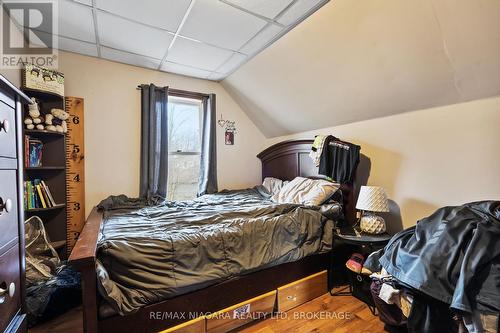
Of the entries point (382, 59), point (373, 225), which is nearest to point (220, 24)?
point (382, 59)

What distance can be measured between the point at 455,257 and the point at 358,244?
74 centimetres

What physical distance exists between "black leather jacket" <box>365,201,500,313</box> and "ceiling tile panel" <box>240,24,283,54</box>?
1879mm

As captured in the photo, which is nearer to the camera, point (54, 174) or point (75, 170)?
point (54, 174)

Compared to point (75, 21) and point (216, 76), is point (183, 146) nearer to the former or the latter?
point (216, 76)

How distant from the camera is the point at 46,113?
87.1 inches

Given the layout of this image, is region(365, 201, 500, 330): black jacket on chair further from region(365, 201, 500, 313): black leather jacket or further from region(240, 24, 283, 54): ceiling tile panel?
region(240, 24, 283, 54): ceiling tile panel

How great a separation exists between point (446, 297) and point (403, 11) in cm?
171

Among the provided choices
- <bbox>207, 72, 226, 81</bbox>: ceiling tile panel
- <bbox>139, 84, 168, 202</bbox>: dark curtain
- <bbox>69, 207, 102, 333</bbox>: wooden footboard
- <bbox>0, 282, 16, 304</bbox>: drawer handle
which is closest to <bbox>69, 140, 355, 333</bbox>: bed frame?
<bbox>69, 207, 102, 333</bbox>: wooden footboard

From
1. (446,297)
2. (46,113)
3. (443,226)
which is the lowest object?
(446,297)

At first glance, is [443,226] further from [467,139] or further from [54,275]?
[54,275]

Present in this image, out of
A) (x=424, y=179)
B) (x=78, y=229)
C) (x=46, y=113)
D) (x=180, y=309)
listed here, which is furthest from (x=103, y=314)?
(x=424, y=179)

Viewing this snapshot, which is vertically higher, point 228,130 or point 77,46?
point 77,46

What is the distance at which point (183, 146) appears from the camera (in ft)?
10.5

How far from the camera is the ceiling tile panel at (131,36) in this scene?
1.94 m
